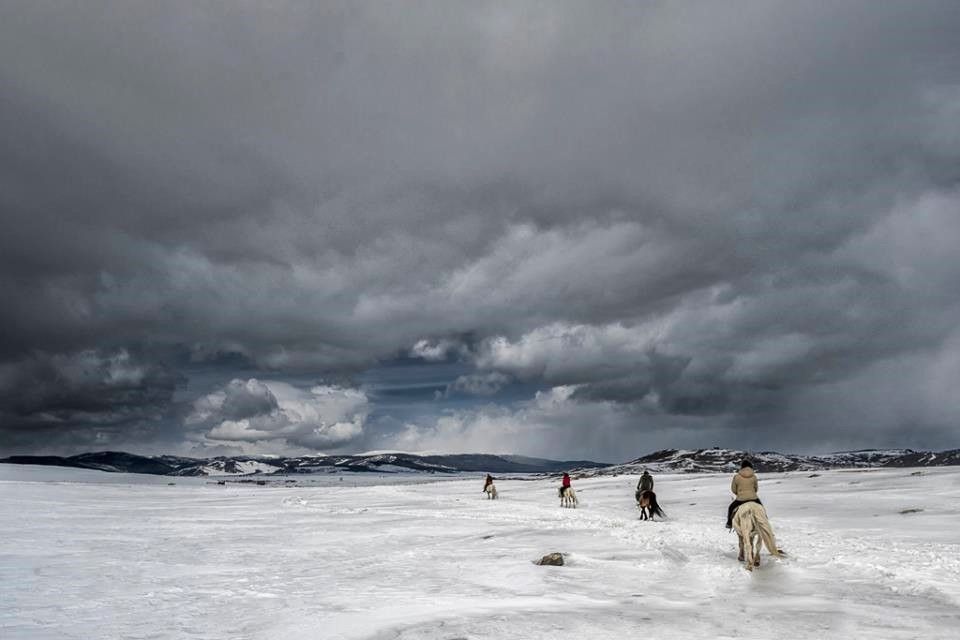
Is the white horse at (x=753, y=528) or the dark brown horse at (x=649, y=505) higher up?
the white horse at (x=753, y=528)

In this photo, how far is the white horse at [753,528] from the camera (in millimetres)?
14836

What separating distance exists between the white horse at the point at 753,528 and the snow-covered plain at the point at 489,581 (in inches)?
14.9

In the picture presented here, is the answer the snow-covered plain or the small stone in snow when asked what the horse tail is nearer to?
the snow-covered plain

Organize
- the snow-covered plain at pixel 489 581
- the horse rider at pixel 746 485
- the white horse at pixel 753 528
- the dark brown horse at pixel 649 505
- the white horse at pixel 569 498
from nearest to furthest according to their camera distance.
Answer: the snow-covered plain at pixel 489 581
the white horse at pixel 753 528
the horse rider at pixel 746 485
the dark brown horse at pixel 649 505
the white horse at pixel 569 498

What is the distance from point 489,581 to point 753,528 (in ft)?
22.7

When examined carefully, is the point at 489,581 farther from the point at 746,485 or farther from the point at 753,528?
the point at 746,485

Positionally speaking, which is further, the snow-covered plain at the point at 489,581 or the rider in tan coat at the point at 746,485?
the rider in tan coat at the point at 746,485

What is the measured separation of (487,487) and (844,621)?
46.2 metres

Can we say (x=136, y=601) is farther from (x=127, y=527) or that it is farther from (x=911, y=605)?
(x=127, y=527)

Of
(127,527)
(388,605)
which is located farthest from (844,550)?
(127,527)

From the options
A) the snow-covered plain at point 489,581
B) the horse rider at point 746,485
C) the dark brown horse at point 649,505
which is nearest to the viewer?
the snow-covered plain at point 489,581

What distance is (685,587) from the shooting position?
12.4 metres

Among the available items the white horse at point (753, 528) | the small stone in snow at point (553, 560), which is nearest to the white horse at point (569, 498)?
the white horse at point (753, 528)

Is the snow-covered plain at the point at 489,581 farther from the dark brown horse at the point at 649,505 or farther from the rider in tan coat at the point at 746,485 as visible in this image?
the dark brown horse at the point at 649,505
